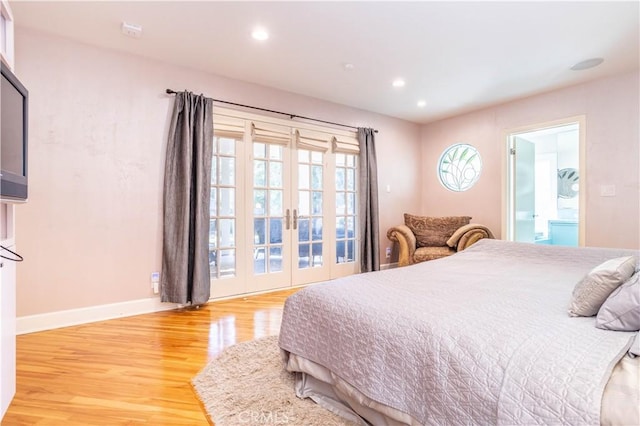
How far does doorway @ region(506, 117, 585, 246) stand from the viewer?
442 cm

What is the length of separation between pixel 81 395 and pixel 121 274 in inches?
58.8

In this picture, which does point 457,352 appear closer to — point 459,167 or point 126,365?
point 126,365

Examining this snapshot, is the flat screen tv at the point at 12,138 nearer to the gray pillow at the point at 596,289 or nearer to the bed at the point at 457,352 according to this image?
the bed at the point at 457,352

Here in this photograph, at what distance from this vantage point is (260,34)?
8.81 ft

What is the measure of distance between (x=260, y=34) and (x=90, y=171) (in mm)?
1946

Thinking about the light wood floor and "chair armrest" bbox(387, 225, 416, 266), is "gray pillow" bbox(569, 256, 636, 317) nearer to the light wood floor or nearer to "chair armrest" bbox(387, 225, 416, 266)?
the light wood floor

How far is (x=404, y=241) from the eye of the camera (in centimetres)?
452

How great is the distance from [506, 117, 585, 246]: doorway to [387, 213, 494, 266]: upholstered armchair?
61 centimetres

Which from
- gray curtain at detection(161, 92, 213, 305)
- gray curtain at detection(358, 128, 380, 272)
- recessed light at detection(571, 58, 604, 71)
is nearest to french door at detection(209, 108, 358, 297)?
gray curtain at detection(358, 128, 380, 272)

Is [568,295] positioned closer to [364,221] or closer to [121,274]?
→ [364,221]

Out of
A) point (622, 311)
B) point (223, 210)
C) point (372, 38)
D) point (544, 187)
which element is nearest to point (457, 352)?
point (622, 311)

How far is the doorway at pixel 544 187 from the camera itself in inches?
174

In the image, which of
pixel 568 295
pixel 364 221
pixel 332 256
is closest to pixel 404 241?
pixel 364 221

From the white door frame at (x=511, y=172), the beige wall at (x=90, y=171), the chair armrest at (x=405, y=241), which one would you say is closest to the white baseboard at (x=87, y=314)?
the beige wall at (x=90, y=171)
